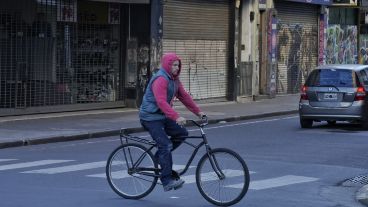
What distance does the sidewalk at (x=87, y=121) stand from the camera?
16.6m

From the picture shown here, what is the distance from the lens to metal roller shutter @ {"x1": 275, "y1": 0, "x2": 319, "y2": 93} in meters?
31.8

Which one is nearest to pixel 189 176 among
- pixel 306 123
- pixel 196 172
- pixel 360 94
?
pixel 196 172

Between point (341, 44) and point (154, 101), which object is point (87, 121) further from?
point (341, 44)

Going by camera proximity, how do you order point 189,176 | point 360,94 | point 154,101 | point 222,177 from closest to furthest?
point 222,177
point 154,101
point 189,176
point 360,94

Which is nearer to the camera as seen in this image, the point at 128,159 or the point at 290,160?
the point at 128,159

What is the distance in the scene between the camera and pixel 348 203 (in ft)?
31.3

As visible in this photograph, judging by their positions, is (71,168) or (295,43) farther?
(295,43)

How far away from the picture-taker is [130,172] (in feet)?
30.8

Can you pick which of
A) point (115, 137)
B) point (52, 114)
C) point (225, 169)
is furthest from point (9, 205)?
point (52, 114)

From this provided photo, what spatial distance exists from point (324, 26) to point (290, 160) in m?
22.6

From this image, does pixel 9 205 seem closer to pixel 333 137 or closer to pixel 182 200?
pixel 182 200

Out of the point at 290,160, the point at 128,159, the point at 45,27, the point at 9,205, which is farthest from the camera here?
the point at 45,27

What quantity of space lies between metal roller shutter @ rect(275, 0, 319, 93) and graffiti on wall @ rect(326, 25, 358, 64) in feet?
Answer: 5.57

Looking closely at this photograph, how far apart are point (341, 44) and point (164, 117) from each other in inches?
1159
